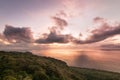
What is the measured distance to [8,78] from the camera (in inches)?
7751

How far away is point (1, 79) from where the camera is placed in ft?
651

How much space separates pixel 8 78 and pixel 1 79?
25.3ft
